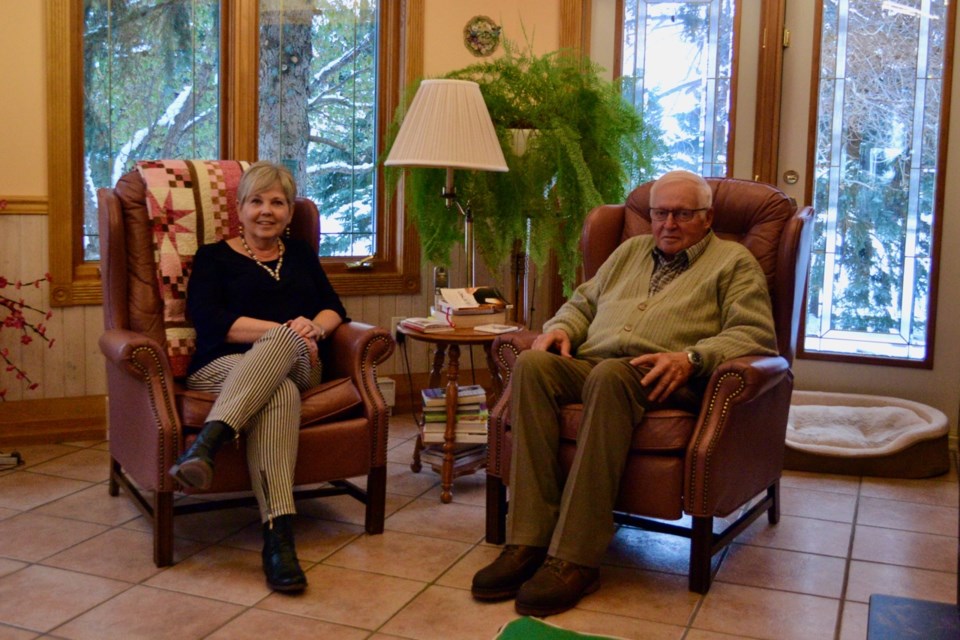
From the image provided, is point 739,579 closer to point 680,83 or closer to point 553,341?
point 553,341

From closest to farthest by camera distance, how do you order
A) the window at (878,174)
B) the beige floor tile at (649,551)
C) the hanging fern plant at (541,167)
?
the beige floor tile at (649,551), the hanging fern plant at (541,167), the window at (878,174)

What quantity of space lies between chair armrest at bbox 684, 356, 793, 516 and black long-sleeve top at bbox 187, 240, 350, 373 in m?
1.27

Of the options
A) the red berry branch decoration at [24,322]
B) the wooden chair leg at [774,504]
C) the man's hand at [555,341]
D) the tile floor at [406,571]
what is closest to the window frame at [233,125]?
the red berry branch decoration at [24,322]

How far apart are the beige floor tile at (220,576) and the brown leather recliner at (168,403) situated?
83 millimetres

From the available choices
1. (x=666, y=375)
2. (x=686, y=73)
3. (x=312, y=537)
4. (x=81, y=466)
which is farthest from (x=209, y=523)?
(x=686, y=73)

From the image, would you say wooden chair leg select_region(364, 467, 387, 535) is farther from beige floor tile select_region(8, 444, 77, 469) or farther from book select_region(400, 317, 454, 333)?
beige floor tile select_region(8, 444, 77, 469)

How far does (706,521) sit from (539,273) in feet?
5.52

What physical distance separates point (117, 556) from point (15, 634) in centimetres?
51

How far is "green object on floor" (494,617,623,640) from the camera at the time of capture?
238cm

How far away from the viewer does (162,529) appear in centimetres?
277

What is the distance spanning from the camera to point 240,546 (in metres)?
2.95

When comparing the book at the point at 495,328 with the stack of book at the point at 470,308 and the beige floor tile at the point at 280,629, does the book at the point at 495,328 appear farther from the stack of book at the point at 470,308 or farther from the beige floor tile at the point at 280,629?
the beige floor tile at the point at 280,629

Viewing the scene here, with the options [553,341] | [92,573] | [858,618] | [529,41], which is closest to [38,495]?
[92,573]

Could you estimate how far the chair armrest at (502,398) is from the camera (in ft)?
9.60
